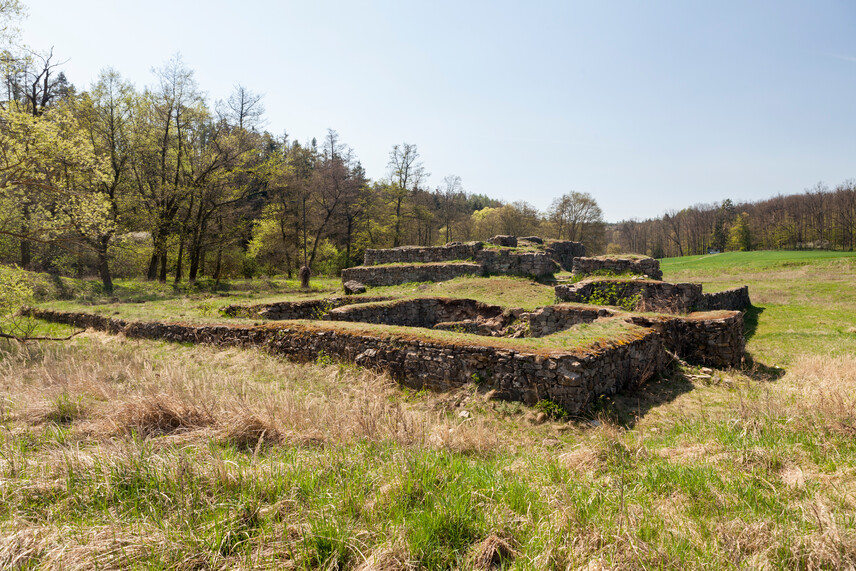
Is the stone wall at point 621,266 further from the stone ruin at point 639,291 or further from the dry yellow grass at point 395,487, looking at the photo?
the dry yellow grass at point 395,487

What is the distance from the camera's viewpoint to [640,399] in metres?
6.91

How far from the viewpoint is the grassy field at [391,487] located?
225 centimetres

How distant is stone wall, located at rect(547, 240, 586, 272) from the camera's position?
89.0ft

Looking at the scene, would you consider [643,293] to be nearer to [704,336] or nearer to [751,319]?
[704,336]

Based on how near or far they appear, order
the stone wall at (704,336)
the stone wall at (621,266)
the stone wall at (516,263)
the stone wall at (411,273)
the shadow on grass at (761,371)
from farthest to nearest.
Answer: the stone wall at (411,273)
the stone wall at (516,263)
the stone wall at (621,266)
the stone wall at (704,336)
the shadow on grass at (761,371)

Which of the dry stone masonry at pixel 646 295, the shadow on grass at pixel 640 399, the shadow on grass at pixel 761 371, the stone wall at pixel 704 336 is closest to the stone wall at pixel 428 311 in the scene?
the dry stone masonry at pixel 646 295

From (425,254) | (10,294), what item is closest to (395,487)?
(10,294)

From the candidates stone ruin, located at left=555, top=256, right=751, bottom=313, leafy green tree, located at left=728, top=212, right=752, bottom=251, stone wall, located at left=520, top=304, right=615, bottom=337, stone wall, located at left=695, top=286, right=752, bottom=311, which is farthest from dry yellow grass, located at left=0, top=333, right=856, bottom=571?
leafy green tree, located at left=728, top=212, right=752, bottom=251

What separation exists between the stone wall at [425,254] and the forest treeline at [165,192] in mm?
10720

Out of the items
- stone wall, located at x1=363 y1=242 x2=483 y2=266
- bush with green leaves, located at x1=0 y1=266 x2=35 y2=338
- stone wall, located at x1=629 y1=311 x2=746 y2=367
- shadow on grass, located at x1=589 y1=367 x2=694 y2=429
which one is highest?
stone wall, located at x1=363 y1=242 x2=483 y2=266

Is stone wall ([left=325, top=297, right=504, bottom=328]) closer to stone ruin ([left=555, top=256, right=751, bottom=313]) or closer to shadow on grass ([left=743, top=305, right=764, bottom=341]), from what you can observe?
stone ruin ([left=555, top=256, right=751, bottom=313])

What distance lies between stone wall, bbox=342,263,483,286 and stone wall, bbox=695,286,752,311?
1007cm

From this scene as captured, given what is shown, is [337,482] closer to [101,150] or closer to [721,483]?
[721,483]

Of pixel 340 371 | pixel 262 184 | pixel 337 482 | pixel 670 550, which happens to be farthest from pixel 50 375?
pixel 262 184
